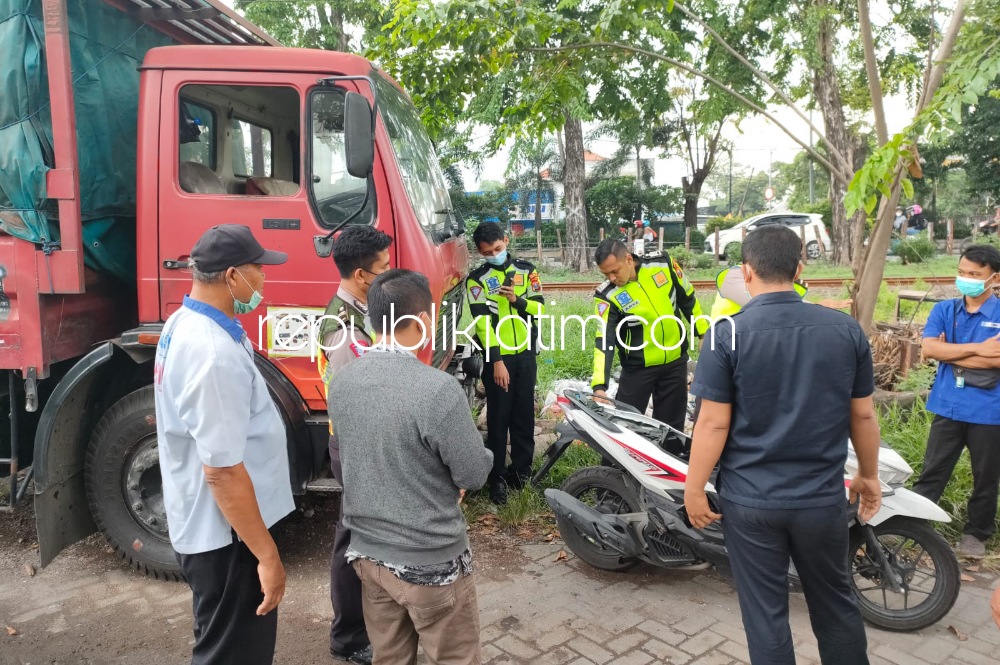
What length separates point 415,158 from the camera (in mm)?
4020

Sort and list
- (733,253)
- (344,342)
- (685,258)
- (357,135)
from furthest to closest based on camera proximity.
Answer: (733,253) < (685,258) < (357,135) < (344,342)

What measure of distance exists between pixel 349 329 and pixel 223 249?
2.33 feet

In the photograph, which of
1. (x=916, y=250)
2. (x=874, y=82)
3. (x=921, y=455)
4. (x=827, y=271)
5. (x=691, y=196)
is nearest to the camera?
(x=874, y=82)

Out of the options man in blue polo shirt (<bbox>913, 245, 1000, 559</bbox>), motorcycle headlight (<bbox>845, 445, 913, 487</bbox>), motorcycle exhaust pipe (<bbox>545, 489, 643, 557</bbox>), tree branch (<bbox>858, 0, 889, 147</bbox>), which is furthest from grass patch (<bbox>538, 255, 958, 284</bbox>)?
motorcycle exhaust pipe (<bbox>545, 489, 643, 557</bbox>)

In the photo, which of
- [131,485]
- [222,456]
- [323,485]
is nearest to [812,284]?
[323,485]

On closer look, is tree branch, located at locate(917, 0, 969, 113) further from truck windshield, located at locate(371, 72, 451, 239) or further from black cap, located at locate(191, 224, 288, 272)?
black cap, located at locate(191, 224, 288, 272)

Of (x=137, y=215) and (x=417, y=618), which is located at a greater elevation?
(x=137, y=215)

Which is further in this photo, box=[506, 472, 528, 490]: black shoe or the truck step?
box=[506, 472, 528, 490]: black shoe

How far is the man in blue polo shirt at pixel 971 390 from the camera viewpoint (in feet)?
12.0

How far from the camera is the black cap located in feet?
6.91

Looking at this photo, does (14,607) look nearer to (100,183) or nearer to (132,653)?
(132,653)

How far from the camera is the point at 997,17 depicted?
12.1 ft

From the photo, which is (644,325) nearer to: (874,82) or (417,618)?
(874,82)

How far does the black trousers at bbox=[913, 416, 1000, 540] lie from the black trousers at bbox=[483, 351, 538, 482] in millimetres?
2216
